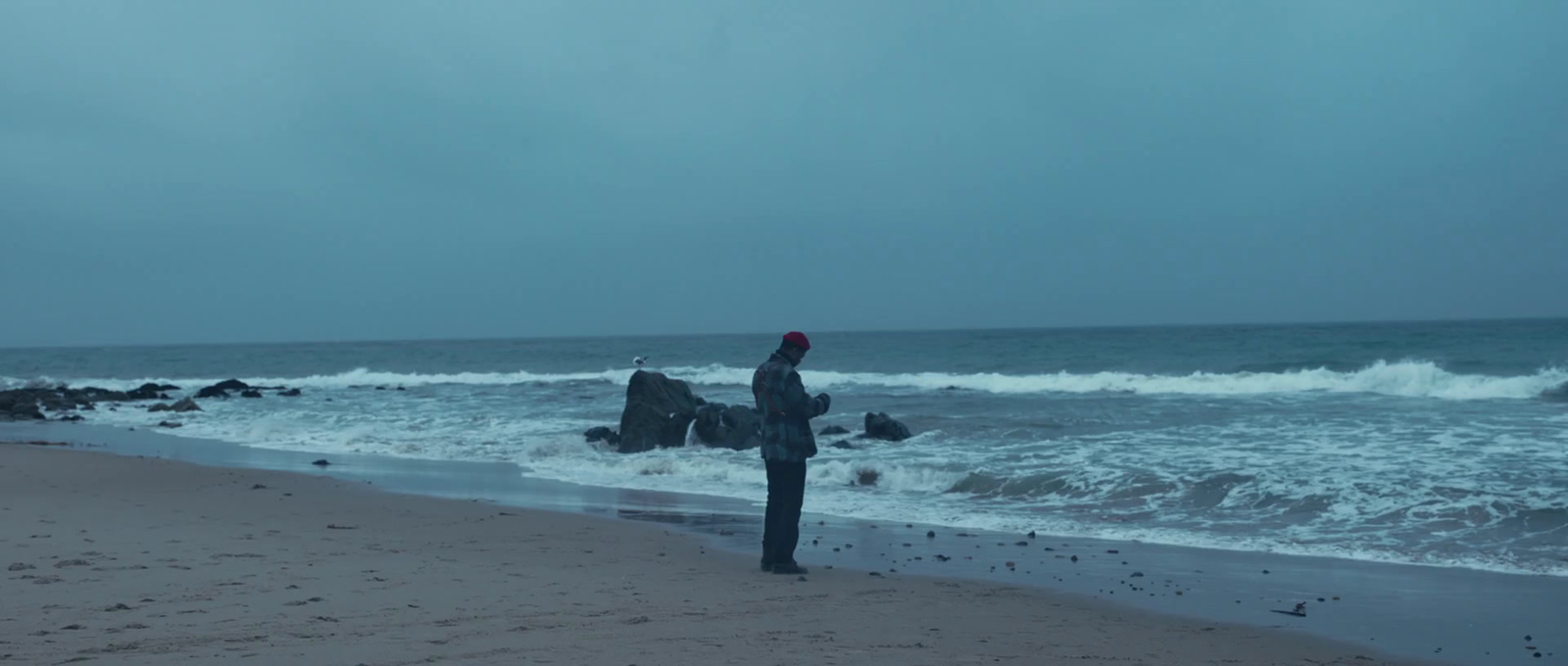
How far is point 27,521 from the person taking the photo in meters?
9.45

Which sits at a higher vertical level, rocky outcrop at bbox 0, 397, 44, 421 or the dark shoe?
the dark shoe

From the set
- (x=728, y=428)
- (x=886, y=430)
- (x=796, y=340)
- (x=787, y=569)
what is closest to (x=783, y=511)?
(x=787, y=569)

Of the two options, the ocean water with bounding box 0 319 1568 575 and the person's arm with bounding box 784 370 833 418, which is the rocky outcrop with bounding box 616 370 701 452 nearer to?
the ocean water with bounding box 0 319 1568 575

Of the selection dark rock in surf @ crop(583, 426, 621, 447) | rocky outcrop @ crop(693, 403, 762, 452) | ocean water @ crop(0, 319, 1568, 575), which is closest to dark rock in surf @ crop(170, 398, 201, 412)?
ocean water @ crop(0, 319, 1568, 575)

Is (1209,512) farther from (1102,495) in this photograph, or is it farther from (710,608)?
(710,608)

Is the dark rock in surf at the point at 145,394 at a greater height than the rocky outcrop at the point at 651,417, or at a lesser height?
lesser

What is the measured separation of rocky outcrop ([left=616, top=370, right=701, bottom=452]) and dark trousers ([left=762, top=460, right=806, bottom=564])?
11.1 metres

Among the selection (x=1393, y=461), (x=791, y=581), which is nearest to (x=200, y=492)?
(x=791, y=581)

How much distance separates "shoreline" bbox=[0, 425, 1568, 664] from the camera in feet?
21.0

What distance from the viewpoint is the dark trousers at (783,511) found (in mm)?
7902

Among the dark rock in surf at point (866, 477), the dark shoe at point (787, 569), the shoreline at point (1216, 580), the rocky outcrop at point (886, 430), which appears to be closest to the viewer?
the shoreline at point (1216, 580)

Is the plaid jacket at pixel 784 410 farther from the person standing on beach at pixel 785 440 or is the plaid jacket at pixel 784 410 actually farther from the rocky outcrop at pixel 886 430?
the rocky outcrop at pixel 886 430

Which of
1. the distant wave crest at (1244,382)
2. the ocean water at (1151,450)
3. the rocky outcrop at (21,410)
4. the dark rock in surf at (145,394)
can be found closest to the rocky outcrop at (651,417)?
the ocean water at (1151,450)

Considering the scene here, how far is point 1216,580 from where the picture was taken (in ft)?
26.0
